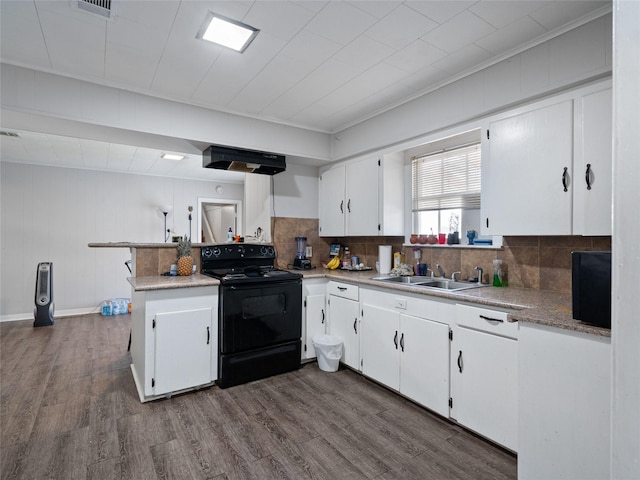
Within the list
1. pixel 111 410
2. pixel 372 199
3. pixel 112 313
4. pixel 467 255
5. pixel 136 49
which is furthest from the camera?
pixel 112 313

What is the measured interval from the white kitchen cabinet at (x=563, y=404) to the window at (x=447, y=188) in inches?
60.8

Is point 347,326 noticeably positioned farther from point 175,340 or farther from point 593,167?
point 593,167

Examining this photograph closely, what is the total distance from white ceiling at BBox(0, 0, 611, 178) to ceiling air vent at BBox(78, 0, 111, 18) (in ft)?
0.11

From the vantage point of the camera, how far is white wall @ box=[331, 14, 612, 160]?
1896 millimetres

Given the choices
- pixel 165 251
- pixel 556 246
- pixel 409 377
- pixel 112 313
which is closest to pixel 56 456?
pixel 165 251

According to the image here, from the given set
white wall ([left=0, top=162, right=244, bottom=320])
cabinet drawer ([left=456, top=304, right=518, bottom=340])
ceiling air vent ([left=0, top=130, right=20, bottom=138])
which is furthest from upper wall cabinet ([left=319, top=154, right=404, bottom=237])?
white wall ([left=0, top=162, right=244, bottom=320])

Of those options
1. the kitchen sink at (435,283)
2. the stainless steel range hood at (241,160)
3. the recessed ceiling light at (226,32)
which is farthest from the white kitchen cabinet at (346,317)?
the recessed ceiling light at (226,32)

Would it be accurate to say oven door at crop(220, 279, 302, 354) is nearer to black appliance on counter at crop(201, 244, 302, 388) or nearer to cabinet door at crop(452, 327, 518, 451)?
black appliance on counter at crop(201, 244, 302, 388)

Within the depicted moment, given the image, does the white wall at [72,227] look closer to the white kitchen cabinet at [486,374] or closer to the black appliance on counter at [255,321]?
the black appliance on counter at [255,321]

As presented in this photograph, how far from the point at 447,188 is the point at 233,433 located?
100 inches

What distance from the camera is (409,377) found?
2.48 metres

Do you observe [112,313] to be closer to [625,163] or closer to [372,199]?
[372,199]

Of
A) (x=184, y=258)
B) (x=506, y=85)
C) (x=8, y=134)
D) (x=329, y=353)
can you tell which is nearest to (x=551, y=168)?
(x=506, y=85)

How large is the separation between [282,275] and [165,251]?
1.14 meters
